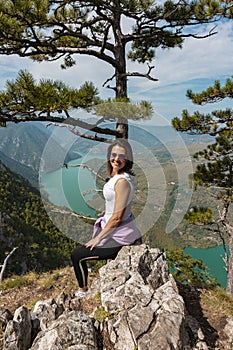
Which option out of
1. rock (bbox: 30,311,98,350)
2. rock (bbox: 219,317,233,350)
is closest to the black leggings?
rock (bbox: 30,311,98,350)

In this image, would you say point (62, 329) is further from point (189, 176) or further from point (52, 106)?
point (189, 176)

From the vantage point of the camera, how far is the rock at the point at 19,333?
8.03ft

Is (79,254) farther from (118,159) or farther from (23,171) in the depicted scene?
(23,171)

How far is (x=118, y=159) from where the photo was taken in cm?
326

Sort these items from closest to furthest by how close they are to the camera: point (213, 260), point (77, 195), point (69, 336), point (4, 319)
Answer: point (69, 336) < point (4, 319) < point (77, 195) < point (213, 260)

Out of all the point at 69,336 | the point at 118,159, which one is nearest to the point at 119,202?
the point at 118,159

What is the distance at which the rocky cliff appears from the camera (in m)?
2.33

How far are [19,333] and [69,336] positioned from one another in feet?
1.70

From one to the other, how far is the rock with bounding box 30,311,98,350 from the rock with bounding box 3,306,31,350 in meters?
0.17

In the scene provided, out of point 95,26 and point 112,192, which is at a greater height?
point 95,26

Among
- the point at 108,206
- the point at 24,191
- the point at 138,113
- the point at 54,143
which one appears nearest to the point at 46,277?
the point at 54,143

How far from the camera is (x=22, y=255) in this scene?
42750mm

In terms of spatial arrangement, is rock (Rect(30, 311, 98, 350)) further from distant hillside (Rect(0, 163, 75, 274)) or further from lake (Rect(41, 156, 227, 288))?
distant hillside (Rect(0, 163, 75, 274))

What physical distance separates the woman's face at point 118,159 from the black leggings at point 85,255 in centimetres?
92
